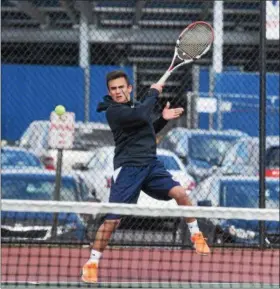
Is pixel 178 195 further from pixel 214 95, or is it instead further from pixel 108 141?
pixel 108 141

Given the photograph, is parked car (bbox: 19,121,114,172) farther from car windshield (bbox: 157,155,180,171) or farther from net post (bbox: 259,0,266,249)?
net post (bbox: 259,0,266,249)

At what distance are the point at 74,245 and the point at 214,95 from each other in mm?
6298

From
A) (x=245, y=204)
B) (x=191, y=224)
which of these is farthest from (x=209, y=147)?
(x=191, y=224)

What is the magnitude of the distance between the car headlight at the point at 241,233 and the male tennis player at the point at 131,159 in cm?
267

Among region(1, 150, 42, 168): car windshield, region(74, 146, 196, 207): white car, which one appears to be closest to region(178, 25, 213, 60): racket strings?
region(74, 146, 196, 207): white car

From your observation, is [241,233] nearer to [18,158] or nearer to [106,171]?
[106,171]

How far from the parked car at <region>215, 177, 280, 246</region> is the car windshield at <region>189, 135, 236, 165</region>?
336cm

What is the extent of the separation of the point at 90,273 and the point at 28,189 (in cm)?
421

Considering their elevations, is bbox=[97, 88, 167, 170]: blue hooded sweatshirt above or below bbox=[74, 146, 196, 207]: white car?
above

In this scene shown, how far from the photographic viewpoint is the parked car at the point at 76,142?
15250mm

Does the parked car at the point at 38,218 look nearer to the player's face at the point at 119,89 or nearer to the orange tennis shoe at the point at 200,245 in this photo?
the orange tennis shoe at the point at 200,245

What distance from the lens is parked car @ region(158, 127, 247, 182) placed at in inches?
586

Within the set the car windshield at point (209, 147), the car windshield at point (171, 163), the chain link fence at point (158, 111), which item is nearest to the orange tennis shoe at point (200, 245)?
the chain link fence at point (158, 111)

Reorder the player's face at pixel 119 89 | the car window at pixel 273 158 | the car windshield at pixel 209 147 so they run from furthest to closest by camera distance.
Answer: the car windshield at pixel 209 147, the car window at pixel 273 158, the player's face at pixel 119 89
